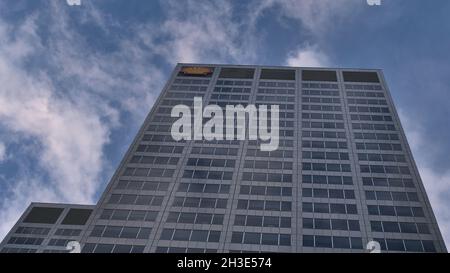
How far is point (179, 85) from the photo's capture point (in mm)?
86438

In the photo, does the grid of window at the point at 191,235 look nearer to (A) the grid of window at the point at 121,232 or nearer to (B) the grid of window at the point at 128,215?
(A) the grid of window at the point at 121,232

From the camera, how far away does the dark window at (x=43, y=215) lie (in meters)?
76.7

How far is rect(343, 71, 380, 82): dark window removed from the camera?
86.4 m

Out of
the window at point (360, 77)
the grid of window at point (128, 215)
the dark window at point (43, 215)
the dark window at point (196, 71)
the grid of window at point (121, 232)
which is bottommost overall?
the grid of window at point (121, 232)

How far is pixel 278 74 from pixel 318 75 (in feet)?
30.5

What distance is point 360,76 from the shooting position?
3465 inches

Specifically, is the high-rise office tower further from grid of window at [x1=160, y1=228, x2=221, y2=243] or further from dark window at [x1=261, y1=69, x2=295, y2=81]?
dark window at [x1=261, y1=69, x2=295, y2=81]

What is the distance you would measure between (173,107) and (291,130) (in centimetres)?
2471

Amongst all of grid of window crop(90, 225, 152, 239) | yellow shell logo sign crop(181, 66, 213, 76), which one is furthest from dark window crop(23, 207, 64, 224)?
yellow shell logo sign crop(181, 66, 213, 76)

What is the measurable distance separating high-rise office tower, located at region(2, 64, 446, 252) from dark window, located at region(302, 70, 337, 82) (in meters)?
6.67

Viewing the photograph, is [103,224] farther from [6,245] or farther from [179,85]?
[179,85]

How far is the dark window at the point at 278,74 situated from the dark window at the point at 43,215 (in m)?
53.4

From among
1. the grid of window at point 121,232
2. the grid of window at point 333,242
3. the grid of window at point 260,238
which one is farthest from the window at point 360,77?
the grid of window at point 121,232
